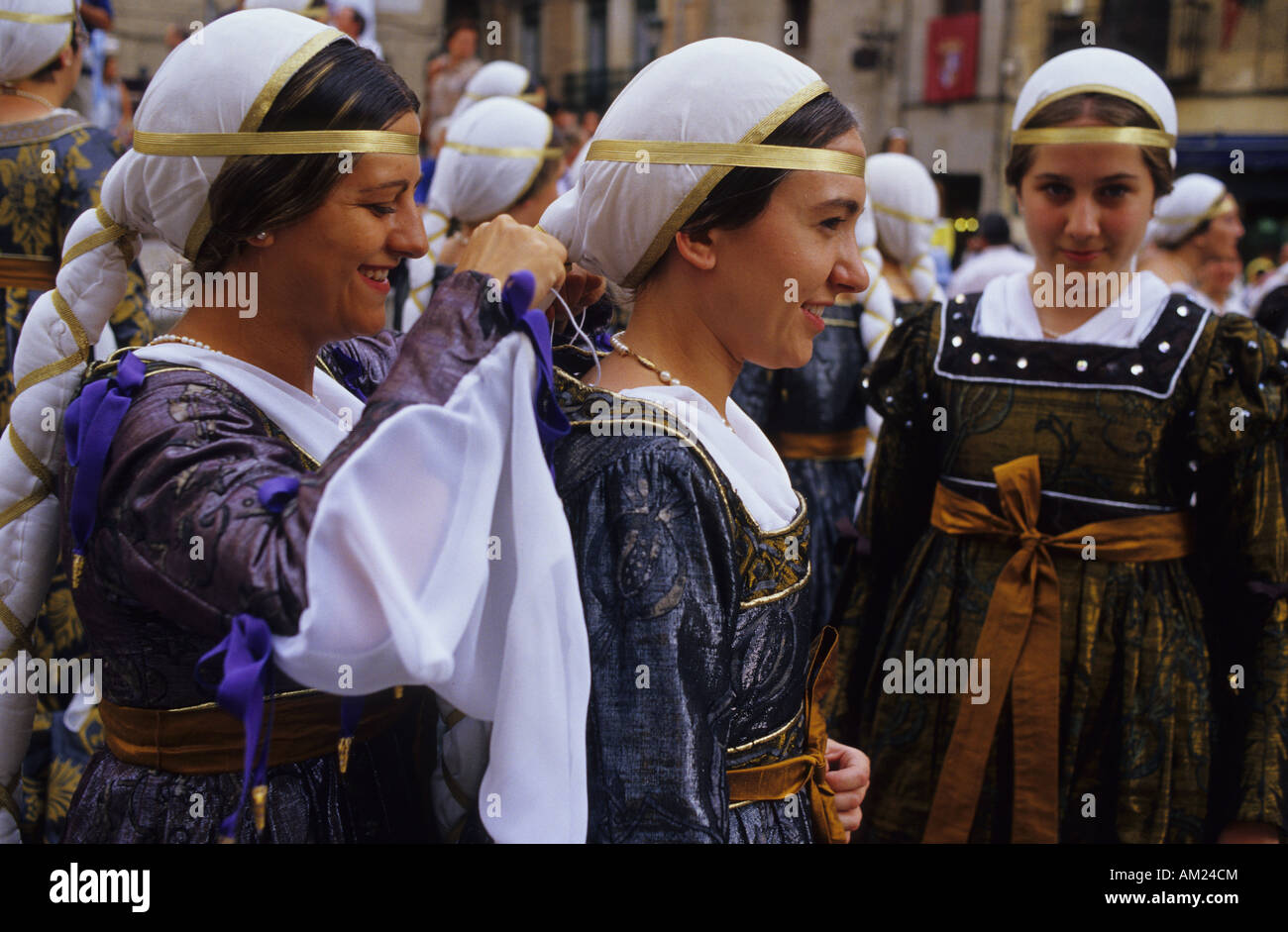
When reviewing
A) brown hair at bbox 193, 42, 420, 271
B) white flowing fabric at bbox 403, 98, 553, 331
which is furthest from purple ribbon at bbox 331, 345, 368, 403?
white flowing fabric at bbox 403, 98, 553, 331

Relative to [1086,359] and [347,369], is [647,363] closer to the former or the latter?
[347,369]

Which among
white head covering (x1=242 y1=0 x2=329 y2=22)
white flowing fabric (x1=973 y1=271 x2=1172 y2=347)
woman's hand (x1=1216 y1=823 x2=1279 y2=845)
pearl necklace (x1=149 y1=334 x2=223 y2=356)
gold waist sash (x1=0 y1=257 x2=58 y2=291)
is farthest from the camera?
white head covering (x1=242 y1=0 x2=329 y2=22)

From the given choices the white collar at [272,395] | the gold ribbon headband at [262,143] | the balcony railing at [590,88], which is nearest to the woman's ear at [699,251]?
the gold ribbon headband at [262,143]

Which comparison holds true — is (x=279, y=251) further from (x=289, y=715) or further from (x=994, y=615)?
(x=994, y=615)

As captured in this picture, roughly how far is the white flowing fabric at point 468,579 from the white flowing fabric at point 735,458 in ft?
0.77

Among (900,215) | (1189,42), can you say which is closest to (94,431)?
(900,215)

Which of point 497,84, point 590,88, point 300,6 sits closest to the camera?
point 300,6

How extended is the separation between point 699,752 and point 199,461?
2.15 feet

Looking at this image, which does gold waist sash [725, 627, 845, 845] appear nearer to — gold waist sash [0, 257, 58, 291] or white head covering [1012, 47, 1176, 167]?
white head covering [1012, 47, 1176, 167]

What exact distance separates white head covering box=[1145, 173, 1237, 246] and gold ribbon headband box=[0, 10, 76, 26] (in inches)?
200

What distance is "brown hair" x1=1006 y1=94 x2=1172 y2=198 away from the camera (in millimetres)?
2631

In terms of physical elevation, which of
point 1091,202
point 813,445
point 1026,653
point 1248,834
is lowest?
point 1248,834

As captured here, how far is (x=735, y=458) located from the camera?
158cm

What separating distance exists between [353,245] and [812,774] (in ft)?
3.12
